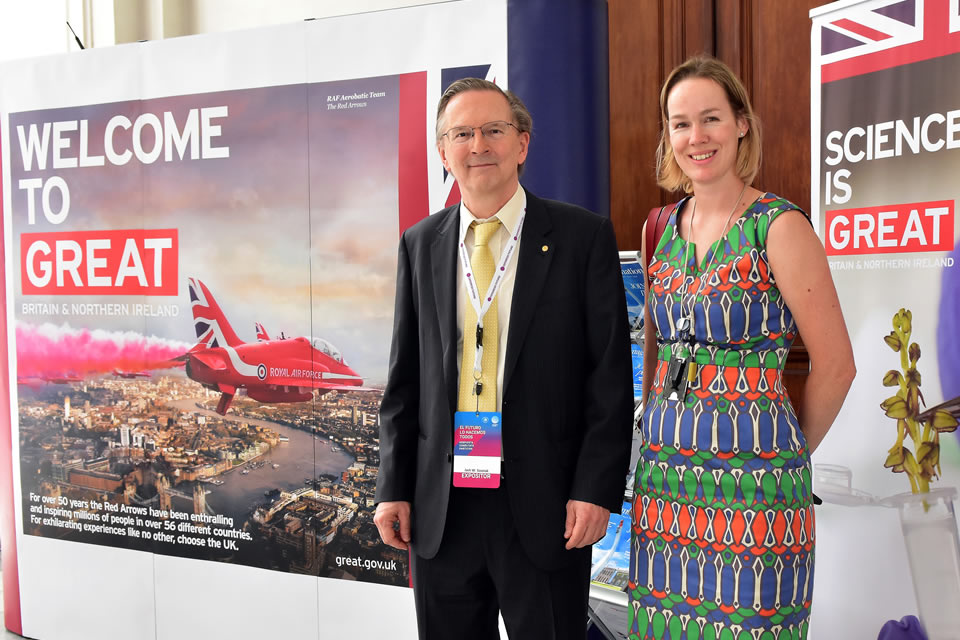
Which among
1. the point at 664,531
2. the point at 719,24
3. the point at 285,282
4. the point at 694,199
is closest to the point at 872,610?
→ the point at 664,531

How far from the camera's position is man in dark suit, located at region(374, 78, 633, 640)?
1685mm

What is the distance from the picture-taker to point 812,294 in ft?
5.22

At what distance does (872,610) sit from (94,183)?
3387 millimetres

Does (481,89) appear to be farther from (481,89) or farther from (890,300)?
(890,300)

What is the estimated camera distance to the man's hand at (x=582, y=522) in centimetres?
167

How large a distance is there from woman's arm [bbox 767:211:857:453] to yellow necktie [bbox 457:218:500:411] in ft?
1.92

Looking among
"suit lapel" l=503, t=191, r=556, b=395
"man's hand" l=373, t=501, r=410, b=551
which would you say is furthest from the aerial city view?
"suit lapel" l=503, t=191, r=556, b=395

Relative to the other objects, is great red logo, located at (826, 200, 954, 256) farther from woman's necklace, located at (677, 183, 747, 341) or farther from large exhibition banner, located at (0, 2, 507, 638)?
large exhibition banner, located at (0, 2, 507, 638)

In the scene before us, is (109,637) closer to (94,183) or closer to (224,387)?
(224,387)

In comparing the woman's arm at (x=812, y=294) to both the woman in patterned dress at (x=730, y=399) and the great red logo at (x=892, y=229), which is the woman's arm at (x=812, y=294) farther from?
the great red logo at (x=892, y=229)

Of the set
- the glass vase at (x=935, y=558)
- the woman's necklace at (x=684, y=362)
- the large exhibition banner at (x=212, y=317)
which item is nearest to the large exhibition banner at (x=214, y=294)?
the large exhibition banner at (x=212, y=317)

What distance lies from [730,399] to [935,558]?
131 centimetres

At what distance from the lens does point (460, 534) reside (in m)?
1.73

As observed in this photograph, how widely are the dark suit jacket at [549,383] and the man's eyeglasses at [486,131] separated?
168 mm
